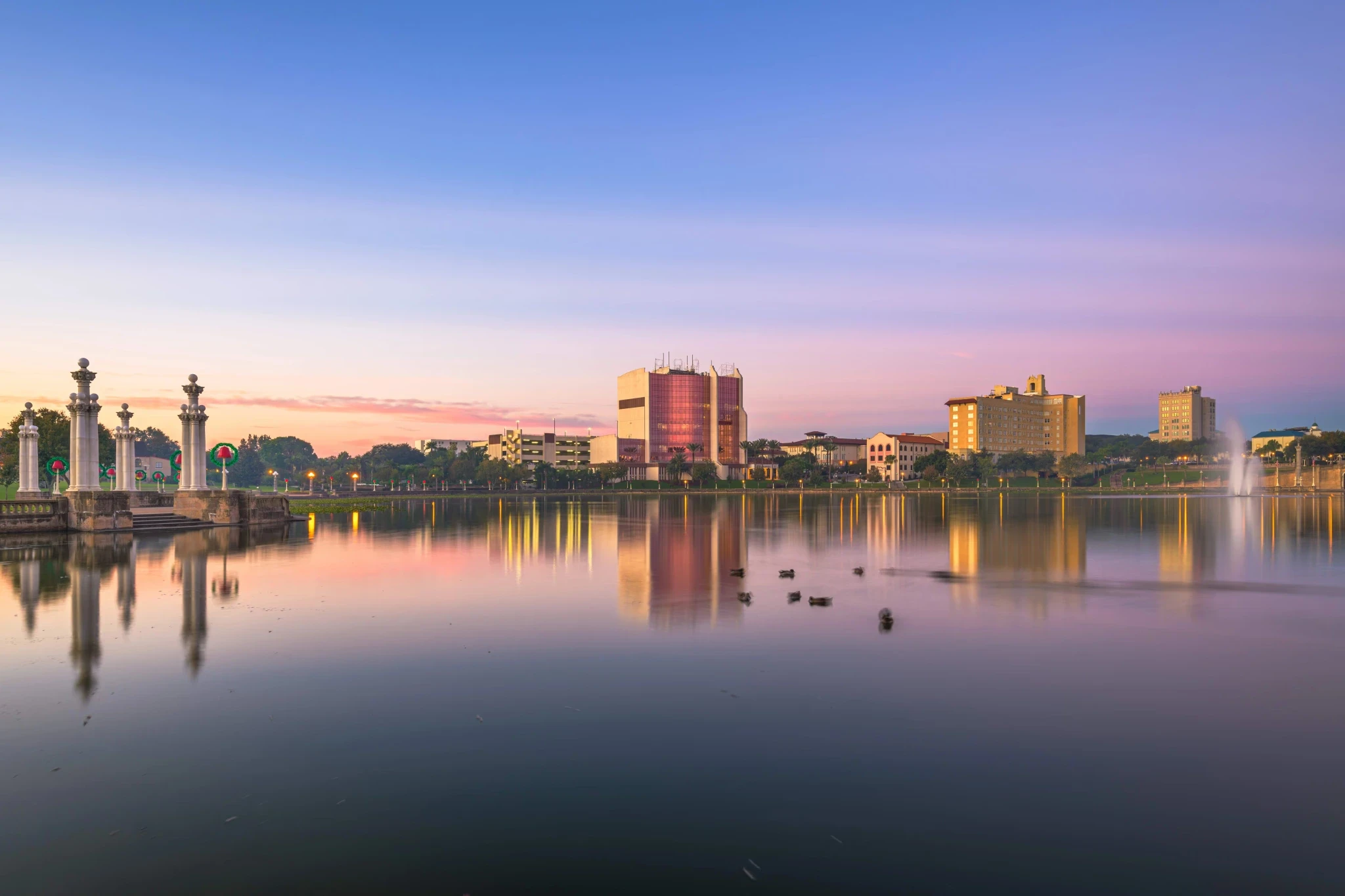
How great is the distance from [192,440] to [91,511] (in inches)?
485

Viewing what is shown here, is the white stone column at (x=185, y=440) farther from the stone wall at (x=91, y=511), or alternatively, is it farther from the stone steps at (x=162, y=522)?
the stone wall at (x=91, y=511)

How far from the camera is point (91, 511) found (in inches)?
2109

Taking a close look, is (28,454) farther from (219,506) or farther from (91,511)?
(91,511)

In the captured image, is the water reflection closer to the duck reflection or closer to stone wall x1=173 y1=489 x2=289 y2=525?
stone wall x1=173 y1=489 x2=289 y2=525

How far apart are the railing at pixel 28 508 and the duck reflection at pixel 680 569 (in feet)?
121

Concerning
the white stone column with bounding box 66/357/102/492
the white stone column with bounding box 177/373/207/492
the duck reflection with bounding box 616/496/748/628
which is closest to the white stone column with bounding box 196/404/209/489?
the white stone column with bounding box 177/373/207/492

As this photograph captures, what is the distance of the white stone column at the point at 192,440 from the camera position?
210ft

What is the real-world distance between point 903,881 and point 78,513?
2395 inches

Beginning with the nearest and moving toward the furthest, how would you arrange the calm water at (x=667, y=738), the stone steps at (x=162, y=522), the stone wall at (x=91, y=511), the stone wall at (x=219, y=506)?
the calm water at (x=667, y=738) < the stone wall at (x=91, y=511) < the stone steps at (x=162, y=522) < the stone wall at (x=219, y=506)

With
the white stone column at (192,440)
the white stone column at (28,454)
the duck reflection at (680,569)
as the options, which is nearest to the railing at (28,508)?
the white stone column at (192,440)

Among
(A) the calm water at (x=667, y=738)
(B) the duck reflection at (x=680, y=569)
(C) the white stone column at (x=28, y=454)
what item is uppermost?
(C) the white stone column at (x=28, y=454)

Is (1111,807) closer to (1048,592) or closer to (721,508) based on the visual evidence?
(1048,592)

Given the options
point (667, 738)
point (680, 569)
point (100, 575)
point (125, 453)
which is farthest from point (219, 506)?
point (667, 738)

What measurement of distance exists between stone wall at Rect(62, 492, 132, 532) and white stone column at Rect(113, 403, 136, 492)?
2571 centimetres
